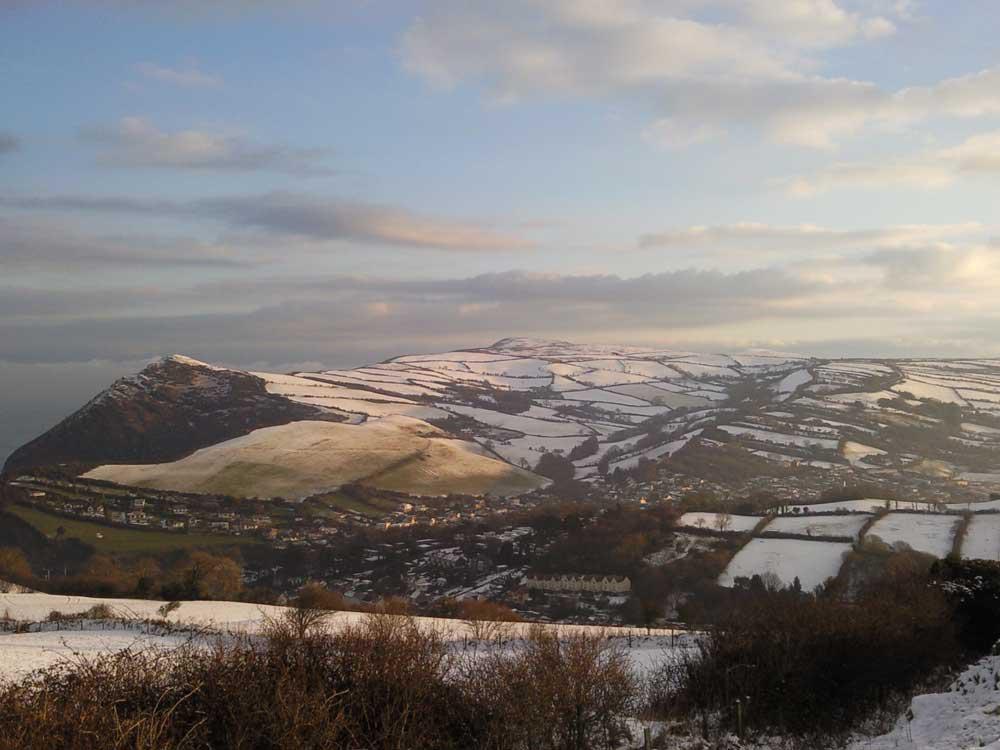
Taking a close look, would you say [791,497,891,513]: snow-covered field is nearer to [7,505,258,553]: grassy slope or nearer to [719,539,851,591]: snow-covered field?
[719,539,851,591]: snow-covered field

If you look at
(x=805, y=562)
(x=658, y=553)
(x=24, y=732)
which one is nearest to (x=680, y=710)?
(x=24, y=732)

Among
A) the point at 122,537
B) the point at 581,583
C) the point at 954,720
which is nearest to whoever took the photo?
the point at 954,720

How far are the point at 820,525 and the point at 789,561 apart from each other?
1493 cm

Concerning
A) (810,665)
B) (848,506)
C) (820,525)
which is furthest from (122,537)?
(810,665)

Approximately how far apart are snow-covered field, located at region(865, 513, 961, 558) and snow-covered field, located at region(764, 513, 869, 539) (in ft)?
6.73

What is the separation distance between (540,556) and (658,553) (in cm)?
1505

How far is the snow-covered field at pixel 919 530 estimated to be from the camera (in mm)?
81550

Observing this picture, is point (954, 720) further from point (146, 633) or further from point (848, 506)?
point (848, 506)

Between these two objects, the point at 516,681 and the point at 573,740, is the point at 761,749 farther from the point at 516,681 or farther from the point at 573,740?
the point at 516,681

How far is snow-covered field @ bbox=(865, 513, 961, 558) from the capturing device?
268 feet

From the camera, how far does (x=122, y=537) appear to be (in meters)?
110

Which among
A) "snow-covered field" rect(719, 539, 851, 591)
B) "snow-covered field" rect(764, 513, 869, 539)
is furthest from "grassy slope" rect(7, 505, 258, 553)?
"snow-covered field" rect(764, 513, 869, 539)

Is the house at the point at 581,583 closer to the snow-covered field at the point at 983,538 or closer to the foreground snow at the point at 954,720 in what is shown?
the snow-covered field at the point at 983,538

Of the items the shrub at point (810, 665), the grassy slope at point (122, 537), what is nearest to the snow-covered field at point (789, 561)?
the shrub at point (810, 665)
